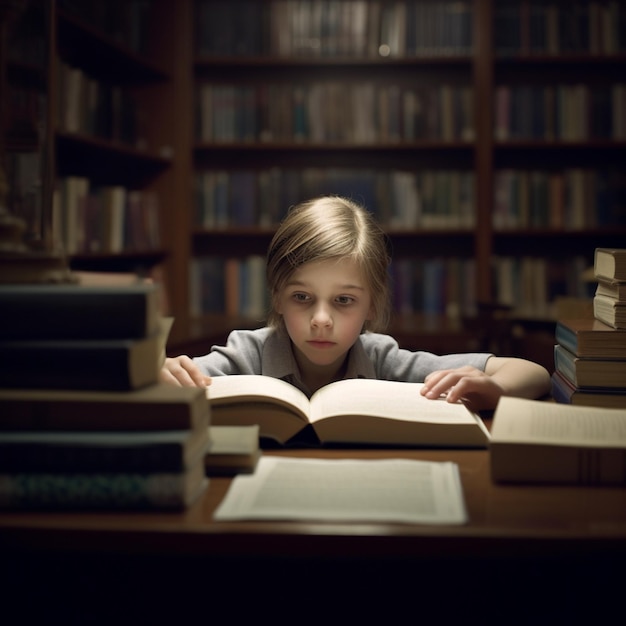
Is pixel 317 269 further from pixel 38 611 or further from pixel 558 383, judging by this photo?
pixel 38 611

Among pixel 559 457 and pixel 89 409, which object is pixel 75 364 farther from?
pixel 559 457

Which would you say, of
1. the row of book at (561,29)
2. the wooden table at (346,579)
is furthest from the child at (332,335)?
the row of book at (561,29)

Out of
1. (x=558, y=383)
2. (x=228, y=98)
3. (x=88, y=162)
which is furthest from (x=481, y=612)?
(x=228, y=98)

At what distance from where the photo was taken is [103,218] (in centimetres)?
310

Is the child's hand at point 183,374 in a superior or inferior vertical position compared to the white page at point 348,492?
superior

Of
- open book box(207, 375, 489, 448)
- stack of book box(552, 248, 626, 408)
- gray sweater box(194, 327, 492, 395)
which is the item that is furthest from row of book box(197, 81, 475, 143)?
open book box(207, 375, 489, 448)

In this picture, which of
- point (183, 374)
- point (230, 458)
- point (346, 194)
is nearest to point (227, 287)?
point (346, 194)

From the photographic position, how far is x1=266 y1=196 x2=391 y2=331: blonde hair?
4.79ft

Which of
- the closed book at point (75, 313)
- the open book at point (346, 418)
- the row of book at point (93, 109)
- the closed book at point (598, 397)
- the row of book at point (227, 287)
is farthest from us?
the row of book at point (227, 287)

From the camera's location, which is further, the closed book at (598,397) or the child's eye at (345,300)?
the child's eye at (345,300)

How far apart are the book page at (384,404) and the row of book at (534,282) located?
2.55 metres

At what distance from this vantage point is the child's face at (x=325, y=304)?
4.60 feet

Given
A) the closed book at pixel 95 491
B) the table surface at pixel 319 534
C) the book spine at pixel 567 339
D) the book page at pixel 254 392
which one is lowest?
the table surface at pixel 319 534

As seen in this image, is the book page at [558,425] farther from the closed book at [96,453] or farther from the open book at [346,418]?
the closed book at [96,453]
